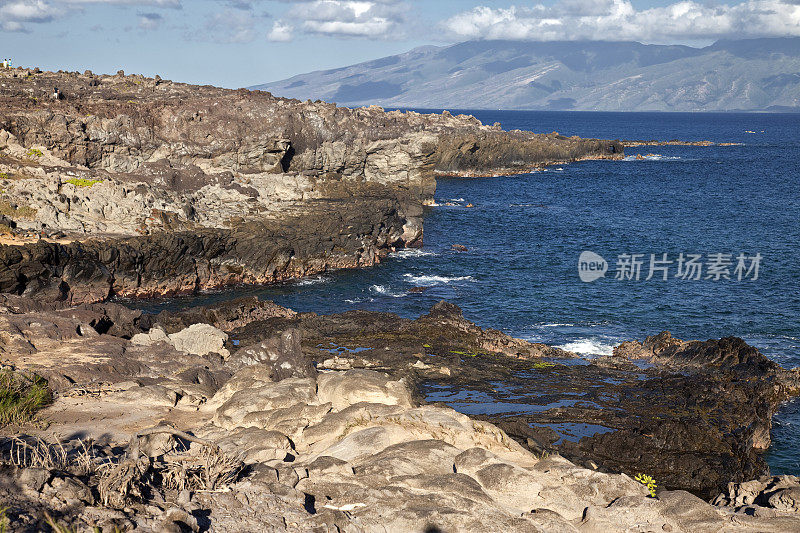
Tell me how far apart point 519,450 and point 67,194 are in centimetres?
4081

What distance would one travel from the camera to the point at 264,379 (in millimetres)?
20344

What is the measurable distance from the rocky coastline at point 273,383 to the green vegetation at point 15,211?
0.58 ft

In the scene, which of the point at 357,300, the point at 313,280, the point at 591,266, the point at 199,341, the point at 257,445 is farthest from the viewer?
the point at 591,266

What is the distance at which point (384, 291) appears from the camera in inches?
1855

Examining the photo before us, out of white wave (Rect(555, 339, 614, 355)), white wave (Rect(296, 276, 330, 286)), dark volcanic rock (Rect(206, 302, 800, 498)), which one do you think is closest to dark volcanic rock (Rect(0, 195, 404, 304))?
white wave (Rect(296, 276, 330, 286))

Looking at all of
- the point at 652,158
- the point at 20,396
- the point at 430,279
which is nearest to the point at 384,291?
the point at 430,279

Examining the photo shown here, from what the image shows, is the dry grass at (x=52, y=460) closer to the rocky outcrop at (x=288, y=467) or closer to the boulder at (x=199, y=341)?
the rocky outcrop at (x=288, y=467)

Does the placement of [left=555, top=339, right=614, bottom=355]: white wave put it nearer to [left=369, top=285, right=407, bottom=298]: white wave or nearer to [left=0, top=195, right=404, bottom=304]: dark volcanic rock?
[left=369, top=285, right=407, bottom=298]: white wave

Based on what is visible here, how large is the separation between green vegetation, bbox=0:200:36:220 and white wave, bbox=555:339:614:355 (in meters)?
33.6

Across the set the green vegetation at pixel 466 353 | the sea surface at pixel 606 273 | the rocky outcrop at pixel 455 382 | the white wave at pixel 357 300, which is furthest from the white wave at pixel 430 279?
the green vegetation at pixel 466 353

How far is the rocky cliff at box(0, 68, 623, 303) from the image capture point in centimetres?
4362

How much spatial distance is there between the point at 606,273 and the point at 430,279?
44.6 ft

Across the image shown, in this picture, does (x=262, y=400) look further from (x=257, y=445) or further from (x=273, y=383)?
(x=257, y=445)

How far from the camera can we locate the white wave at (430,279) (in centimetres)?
4984
